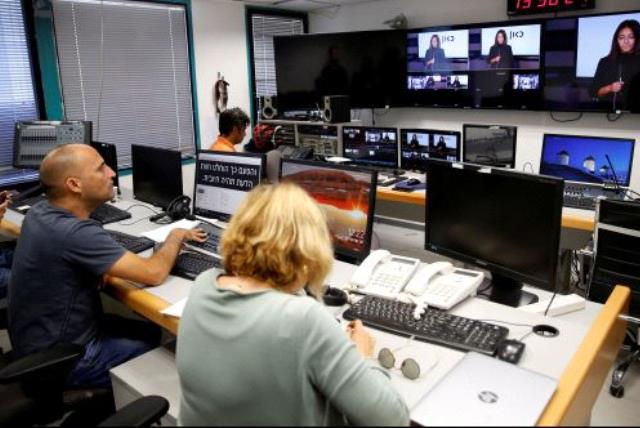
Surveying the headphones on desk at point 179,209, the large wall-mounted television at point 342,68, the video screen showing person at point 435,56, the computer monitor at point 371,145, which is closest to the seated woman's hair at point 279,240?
the headphones on desk at point 179,209

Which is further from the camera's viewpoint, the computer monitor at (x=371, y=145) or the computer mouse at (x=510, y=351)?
the computer monitor at (x=371, y=145)

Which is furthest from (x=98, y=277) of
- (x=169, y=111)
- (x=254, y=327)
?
(x=169, y=111)

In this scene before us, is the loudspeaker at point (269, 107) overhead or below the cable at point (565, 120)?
overhead

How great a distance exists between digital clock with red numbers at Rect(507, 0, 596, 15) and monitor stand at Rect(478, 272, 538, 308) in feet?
11.7

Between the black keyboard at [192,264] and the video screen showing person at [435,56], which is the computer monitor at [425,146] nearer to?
the video screen showing person at [435,56]

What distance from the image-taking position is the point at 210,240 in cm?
239

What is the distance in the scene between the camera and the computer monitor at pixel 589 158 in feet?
9.98

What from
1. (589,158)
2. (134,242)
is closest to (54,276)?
(134,242)

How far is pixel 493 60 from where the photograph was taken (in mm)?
4871

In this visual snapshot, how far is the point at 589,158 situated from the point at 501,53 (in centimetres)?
200

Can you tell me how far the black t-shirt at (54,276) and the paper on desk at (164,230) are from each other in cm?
63

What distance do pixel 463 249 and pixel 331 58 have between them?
4155mm

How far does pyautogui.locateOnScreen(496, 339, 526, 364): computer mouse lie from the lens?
4.24 ft

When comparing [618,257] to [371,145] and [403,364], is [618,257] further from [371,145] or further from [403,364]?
[371,145]
